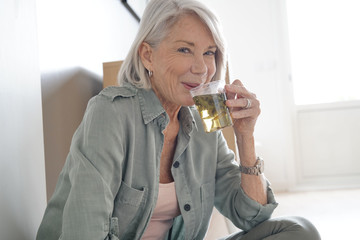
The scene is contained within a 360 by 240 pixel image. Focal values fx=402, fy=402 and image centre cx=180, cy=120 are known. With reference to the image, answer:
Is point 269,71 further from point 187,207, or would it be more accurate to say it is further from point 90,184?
point 90,184

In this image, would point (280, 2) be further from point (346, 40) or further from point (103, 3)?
point (103, 3)

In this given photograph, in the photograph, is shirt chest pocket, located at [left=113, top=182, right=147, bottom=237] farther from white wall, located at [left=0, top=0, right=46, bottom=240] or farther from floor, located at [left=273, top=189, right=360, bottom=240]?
floor, located at [left=273, top=189, right=360, bottom=240]

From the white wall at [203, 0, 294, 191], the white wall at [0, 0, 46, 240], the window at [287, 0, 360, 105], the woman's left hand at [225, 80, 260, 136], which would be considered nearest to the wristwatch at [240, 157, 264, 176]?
the woman's left hand at [225, 80, 260, 136]

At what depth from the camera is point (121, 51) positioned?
2789mm

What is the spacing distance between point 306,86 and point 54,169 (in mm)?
3828

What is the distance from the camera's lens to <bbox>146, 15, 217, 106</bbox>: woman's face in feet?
4.04

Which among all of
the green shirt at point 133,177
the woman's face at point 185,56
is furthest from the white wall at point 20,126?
the woman's face at point 185,56

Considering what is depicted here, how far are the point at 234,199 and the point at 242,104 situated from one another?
0.35m

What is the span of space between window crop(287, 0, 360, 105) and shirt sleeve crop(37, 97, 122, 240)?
3.98 m

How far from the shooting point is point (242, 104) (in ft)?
3.91

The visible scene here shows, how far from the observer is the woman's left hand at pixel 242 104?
119 centimetres

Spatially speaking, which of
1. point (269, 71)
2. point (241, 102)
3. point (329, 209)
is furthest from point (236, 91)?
point (269, 71)

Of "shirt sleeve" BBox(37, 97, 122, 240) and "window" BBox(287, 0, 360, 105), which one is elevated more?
"window" BBox(287, 0, 360, 105)

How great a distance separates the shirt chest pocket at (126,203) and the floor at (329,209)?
168 cm
